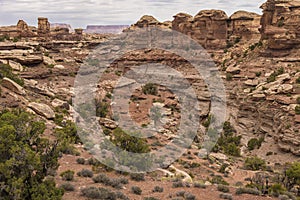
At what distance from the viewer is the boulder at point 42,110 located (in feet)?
74.7

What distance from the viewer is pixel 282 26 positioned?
45.1m

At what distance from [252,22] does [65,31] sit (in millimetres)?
33203

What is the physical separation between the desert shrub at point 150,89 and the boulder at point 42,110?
18.1 metres

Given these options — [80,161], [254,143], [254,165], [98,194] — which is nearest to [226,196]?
[98,194]

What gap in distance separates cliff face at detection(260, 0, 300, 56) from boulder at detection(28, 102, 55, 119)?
106 feet

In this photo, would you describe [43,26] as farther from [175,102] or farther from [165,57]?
[175,102]

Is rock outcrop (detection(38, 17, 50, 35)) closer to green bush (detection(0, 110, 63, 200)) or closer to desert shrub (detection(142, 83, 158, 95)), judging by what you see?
desert shrub (detection(142, 83, 158, 95))

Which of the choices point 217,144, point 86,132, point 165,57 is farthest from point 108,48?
point 86,132

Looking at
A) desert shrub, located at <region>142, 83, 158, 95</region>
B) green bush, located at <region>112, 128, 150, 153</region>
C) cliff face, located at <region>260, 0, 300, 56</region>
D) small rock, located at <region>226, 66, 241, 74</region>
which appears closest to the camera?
green bush, located at <region>112, 128, 150, 153</region>

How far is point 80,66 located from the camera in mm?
41375

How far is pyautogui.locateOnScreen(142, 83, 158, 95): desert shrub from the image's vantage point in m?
41.0

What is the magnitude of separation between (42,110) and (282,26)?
3456 centimetres

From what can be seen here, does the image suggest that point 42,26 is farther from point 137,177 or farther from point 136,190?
point 136,190

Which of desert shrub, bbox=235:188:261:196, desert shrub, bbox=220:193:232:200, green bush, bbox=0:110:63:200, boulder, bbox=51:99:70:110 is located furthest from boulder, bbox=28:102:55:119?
desert shrub, bbox=235:188:261:196
